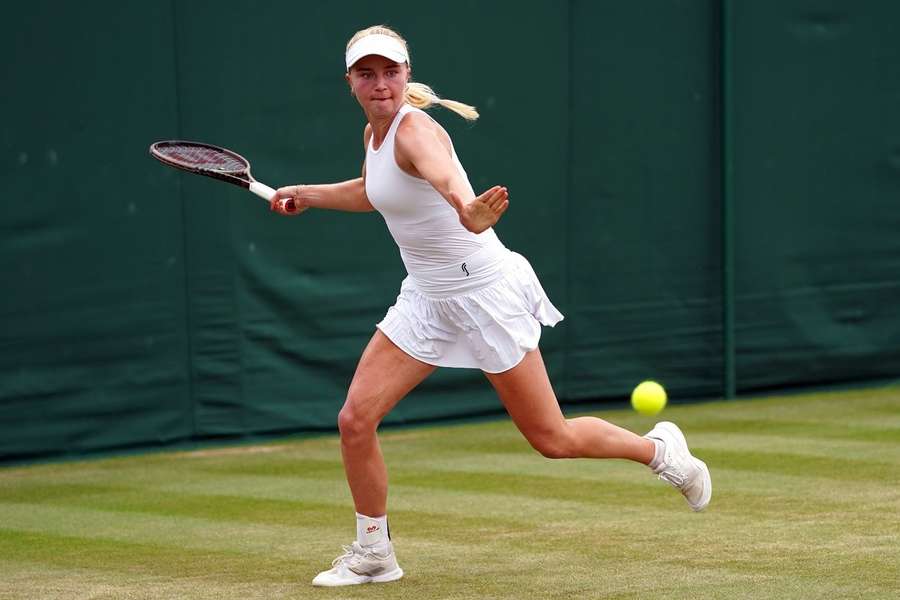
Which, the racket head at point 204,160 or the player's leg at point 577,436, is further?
the racket head at point 204,160

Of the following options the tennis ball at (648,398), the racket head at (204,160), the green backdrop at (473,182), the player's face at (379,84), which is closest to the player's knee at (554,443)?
the player's face at (379,84)

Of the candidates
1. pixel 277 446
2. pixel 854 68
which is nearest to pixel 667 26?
pixel 854 68

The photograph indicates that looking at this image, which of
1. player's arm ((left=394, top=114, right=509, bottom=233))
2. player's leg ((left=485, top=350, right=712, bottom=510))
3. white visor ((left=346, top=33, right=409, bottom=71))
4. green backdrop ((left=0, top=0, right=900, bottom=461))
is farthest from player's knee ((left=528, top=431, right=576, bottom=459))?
green backdrop ((left=0, top=0, right=900, bottom=461))

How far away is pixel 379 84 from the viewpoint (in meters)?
5.21

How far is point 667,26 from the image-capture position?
34.9ft

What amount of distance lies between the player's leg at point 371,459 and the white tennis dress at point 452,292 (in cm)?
6

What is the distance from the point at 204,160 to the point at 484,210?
7.27ft

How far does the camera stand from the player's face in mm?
5203

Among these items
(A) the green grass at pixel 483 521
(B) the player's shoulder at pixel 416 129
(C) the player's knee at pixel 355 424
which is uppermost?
(B) the player's shoulder at pixel 416 129

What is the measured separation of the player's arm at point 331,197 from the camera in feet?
18.9

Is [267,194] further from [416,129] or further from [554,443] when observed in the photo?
[554,443]

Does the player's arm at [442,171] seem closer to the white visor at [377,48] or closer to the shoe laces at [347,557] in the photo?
the white visor at [377,48]

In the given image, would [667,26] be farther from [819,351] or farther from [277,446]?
[277,446]

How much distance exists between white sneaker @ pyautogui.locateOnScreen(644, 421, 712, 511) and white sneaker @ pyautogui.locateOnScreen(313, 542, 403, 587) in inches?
37.6
